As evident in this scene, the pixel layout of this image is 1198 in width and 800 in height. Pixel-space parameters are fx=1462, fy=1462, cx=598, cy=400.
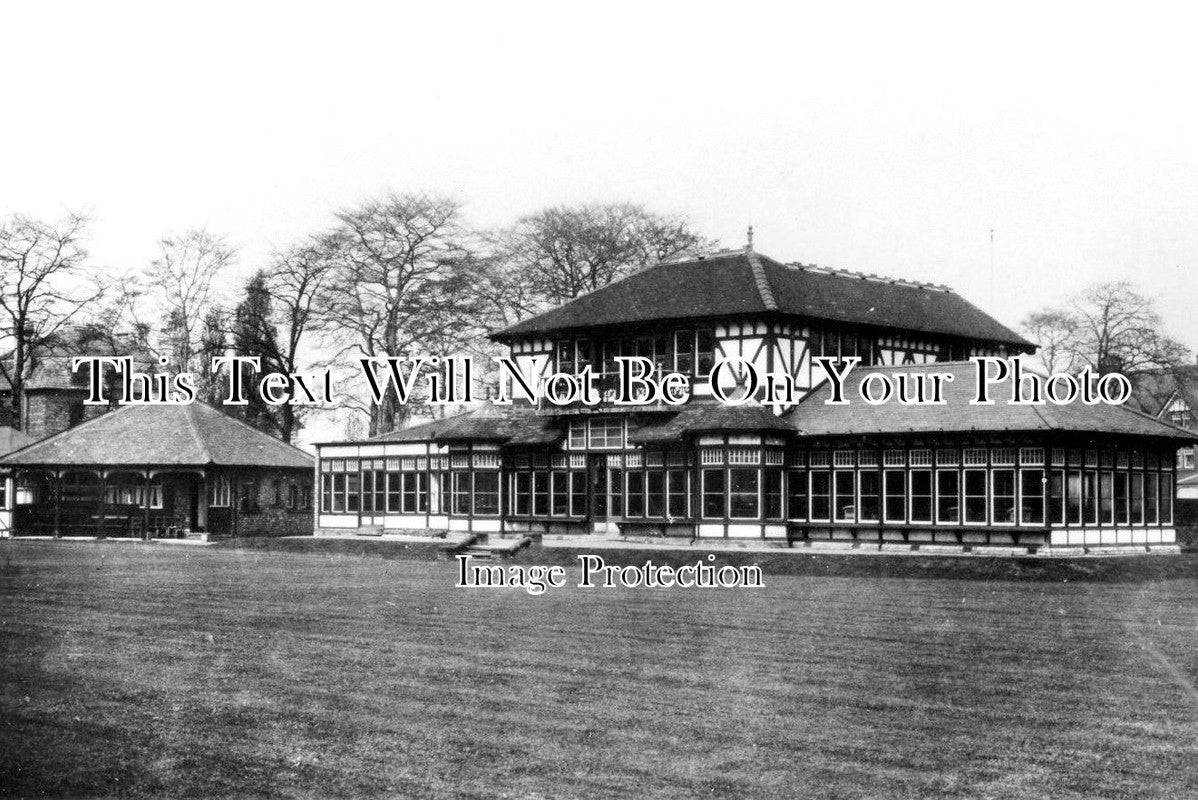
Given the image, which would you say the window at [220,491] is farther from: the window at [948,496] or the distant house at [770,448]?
the window at [948,496]

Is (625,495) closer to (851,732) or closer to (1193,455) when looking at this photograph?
(851,732)

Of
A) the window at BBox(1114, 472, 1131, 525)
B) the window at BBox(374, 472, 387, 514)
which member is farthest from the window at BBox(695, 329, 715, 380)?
the window at BBox(374, 472, 387, 514)

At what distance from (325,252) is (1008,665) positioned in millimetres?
36863

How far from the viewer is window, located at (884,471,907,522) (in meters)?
35.7

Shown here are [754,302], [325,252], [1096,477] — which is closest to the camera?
[1096,477]

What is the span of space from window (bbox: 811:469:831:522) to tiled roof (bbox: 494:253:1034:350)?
14.9 ft

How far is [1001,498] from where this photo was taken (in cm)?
3412

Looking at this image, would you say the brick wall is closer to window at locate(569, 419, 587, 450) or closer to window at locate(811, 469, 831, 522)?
window at locate(569, 419, 587, 450)

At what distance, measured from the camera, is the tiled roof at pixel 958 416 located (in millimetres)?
33656

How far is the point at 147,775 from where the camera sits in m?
9.66

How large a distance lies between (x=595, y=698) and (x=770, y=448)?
25.2 m

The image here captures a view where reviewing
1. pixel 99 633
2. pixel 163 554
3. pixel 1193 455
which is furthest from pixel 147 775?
pixel 1193 455

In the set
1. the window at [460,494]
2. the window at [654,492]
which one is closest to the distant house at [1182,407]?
the window at [654,492]

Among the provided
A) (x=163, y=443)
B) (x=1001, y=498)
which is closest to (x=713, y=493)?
(x=1001, y=498)
